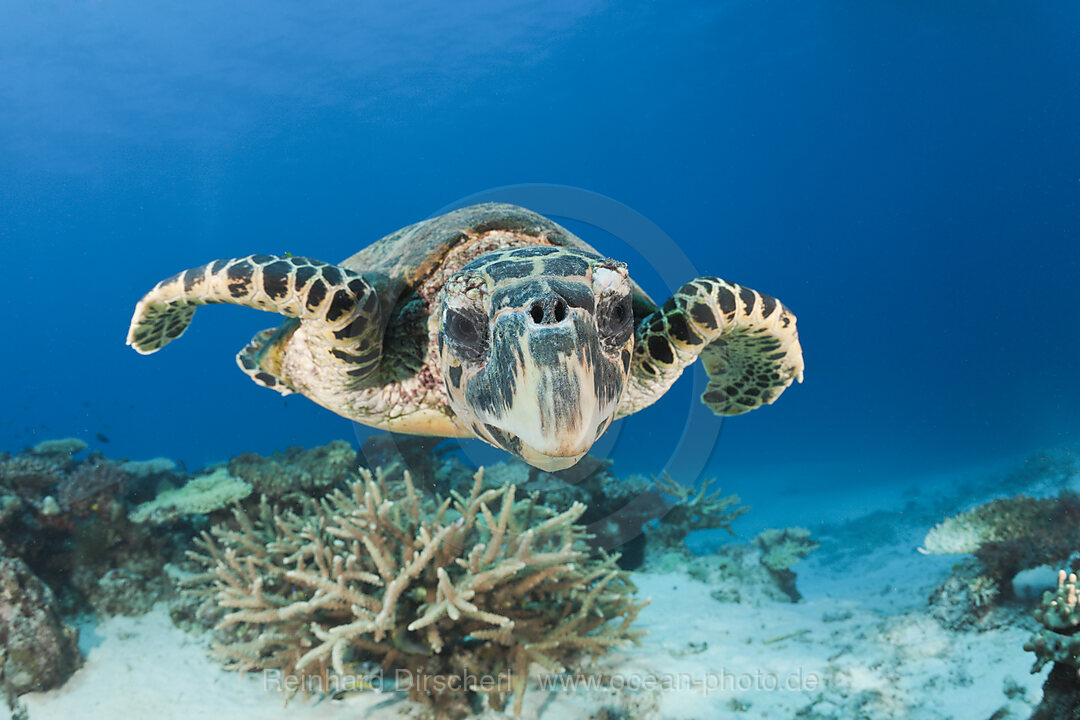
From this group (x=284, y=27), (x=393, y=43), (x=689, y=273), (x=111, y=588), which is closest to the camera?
(x=111, y=588)

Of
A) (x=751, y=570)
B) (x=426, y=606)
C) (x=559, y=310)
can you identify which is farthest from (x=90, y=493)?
(x=751, y=570)

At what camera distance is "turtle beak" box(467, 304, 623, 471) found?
1.54 metres

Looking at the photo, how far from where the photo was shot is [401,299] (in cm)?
334

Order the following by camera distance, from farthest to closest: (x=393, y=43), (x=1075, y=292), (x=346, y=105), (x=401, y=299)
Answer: (x=1075, y=292) < (x=346, y=105) < (x=393, y=43) < (x=401, y=299)

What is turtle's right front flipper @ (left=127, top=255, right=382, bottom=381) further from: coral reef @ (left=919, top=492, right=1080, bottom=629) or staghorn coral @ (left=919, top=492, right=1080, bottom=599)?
staghorn coral @ (left=919, top=492, right=1080, bottom=599)

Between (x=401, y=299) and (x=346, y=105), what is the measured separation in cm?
4902

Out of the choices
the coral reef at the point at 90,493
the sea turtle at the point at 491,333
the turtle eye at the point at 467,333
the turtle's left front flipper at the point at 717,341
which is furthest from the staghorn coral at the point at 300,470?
the turtle eye at the point at 467,333

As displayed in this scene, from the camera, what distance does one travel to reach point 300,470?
6.10m

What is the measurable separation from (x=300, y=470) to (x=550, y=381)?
551 centimetres

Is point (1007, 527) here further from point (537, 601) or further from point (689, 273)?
point (537, 601)

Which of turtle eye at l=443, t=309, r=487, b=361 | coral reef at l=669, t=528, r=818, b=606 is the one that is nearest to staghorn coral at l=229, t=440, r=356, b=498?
coral reef at l=669, t=528, r=818, b=606

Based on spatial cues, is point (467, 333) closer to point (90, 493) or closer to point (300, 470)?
point (300, 470)

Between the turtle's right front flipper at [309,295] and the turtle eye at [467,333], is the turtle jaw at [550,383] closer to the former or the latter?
the turtle eye at [467,333]

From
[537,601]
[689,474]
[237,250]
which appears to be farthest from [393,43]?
[237,250]
